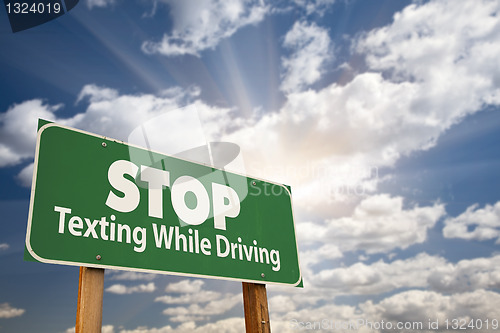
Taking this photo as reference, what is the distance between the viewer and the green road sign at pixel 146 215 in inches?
115

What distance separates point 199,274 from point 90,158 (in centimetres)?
127

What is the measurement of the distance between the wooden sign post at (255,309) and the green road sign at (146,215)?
14 cm

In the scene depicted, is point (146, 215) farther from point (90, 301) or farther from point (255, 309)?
point (255, 309)

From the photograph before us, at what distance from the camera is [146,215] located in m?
3.35

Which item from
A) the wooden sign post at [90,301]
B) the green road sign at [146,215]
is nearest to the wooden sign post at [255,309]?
the green road sign at [146,215]

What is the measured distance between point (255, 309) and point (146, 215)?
1.41 m

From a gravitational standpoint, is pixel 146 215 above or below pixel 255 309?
above

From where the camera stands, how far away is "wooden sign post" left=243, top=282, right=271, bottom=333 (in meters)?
3.90

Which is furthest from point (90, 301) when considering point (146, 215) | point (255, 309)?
point (255, 309)

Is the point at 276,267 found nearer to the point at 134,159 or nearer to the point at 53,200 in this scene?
the point at 134,159

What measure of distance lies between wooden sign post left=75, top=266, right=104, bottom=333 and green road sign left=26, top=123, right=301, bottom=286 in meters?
0.09

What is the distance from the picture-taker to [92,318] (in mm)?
2791

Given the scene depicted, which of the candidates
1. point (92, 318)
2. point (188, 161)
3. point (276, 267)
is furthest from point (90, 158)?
point (276, 267)

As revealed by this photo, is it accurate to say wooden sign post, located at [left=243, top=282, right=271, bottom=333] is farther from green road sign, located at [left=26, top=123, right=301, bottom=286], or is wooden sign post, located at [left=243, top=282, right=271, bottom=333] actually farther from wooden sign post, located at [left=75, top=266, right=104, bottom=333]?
wooden sign post, located at [left=75, top=266, right=104, bottom=333]
